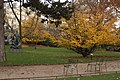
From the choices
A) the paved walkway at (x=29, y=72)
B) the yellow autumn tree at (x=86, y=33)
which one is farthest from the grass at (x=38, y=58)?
the paved walkway at (x=29, y=72)

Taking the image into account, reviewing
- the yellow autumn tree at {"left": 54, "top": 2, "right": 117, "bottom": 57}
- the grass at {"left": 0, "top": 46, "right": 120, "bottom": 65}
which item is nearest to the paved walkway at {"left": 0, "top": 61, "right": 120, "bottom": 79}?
the grass at {"left": 0, "top": 46, "right": 120, "bottom": 65}

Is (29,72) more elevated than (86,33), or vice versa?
(86,33)

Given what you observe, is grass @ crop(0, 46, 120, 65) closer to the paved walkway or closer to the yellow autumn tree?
the yellow autumn tree

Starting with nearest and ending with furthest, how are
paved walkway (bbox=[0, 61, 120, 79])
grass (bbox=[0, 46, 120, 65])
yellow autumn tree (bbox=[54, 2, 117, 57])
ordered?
paved walkway (bbox=[0, 61, 120, 79])
grass (bbox=[0, 46, 120, 65])
yellow autumn tree (bbox=[54, 2, 117, 57])

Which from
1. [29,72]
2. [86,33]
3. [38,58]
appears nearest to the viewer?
[29,72]

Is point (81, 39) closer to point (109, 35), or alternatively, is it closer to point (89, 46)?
point (89, 46)

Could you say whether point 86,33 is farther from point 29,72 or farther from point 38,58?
point 29,72

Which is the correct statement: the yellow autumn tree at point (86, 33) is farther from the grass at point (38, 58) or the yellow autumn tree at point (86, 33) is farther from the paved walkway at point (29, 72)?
the paved walkway at point (29, 72)

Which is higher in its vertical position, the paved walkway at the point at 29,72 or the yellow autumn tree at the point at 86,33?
the yellow autumn tree at the point at 86,33

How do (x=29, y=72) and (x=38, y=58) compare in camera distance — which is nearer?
(x=29, y=72)

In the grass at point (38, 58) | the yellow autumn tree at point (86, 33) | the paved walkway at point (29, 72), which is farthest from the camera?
the yellow autumn tree at point (86, 33)

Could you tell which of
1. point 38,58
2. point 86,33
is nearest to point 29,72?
point 38,58

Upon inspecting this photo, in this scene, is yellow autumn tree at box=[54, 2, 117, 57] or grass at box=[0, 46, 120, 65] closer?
grass at box=[0, 46, 120, 65]

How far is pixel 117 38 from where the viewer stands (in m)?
29.6
